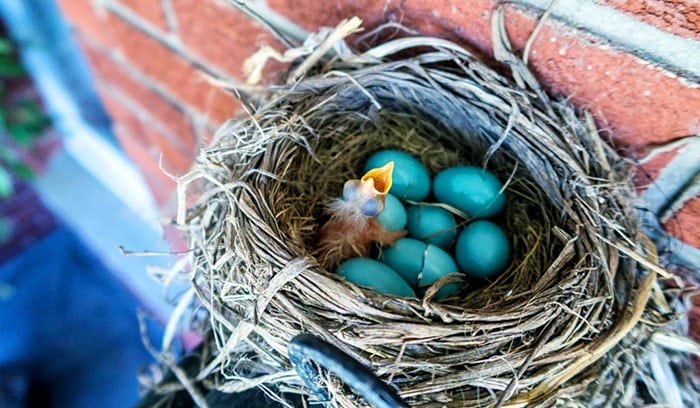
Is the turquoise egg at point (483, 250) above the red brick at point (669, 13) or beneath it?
beneath

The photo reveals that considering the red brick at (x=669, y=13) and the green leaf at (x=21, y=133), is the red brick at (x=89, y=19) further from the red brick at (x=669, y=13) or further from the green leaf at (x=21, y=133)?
the red brick at (x=669, y=13)

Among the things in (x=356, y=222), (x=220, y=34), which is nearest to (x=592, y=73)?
(x=356, y=222)

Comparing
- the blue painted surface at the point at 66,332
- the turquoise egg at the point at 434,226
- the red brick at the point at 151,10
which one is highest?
the red brick at the point at 151,10

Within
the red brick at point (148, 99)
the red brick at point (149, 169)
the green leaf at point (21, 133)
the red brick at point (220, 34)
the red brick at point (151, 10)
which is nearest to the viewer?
the red brick at point (220, 34)

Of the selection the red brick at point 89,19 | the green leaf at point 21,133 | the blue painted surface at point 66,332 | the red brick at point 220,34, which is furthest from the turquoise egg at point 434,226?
the green leaf at point 21,133

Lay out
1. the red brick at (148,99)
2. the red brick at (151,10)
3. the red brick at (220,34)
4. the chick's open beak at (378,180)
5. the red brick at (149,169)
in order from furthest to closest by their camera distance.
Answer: the red brick at (149,169) → the red brick at (148,99) → the red brick at (151,10) → the red brick at (220,34) → the chick's open beak at (378,180)

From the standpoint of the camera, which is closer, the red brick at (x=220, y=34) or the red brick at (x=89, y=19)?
the red brick at (x=220, y=34)
